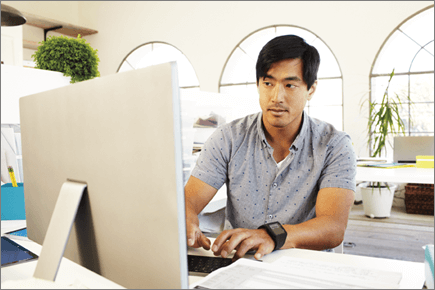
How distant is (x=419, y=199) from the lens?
169 inches

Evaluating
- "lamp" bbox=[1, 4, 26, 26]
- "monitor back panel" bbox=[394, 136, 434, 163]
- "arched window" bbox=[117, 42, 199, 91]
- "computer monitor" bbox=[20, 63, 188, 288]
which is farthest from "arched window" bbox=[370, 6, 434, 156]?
"computer monitor" bbox=[20, 63, 188, 288]

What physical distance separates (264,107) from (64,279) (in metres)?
0.84

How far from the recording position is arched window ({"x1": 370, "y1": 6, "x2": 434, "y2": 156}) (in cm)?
470

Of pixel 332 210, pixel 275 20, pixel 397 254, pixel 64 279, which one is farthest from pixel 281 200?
pixel 275 20

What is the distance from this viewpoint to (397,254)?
2.88 meters

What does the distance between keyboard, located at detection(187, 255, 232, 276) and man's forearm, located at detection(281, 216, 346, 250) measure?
183mm

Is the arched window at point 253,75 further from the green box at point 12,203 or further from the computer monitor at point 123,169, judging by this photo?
the computer monitor at point 123,169

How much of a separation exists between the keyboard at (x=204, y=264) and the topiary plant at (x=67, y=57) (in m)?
1.18

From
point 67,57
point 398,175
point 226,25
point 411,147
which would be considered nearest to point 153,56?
point 226,25

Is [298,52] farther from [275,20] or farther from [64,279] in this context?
[275,20]

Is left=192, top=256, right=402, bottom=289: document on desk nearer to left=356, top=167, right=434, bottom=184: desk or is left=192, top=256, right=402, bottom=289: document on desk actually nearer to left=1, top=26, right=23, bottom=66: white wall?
left=356, top=167, right=434, bottom=184: desk

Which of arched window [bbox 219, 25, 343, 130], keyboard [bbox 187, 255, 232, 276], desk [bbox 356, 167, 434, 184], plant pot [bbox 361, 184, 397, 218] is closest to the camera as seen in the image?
keyboard [bbox 187, 255, 232, 276]

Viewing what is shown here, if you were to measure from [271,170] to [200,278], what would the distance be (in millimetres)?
622

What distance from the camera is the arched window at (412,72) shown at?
4.70 metres
